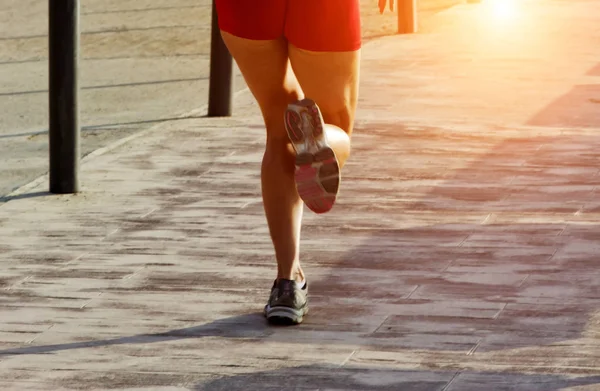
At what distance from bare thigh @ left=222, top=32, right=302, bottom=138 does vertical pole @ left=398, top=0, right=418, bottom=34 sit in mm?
9236

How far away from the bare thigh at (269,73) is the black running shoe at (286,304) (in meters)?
0.54

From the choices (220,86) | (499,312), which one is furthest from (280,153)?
(220,86)

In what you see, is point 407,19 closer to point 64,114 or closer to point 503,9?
point 503,9

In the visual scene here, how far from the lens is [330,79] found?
5055 mm

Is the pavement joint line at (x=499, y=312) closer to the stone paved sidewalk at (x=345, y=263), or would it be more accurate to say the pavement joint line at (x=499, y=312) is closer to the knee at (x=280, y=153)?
the stone paved sidewalk at (x=345, y=263)

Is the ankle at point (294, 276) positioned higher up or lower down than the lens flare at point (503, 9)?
higher up

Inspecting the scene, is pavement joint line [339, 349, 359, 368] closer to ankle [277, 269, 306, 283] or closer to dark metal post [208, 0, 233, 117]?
ankle [277, 269, 306, 283]

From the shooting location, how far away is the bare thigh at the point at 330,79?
5.01m

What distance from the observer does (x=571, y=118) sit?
9516mm

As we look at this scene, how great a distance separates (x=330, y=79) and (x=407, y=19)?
31.5ft

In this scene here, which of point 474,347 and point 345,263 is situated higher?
point 474,347

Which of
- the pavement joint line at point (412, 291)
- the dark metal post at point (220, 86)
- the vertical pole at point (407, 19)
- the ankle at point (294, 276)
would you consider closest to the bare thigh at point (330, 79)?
the ankle at point (294, 276)

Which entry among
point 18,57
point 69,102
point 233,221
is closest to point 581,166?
point 233,221

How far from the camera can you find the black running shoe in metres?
5.11
